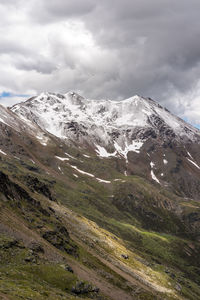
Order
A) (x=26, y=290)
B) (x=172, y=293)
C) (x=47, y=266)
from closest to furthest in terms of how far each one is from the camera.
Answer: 1. (x=26, y=290)
2. (x=47, y=266)
3. (x=172, y=293)

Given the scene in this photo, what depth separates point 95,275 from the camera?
76.3m

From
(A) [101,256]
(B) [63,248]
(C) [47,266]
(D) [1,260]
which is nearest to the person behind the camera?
(D) [1,260]

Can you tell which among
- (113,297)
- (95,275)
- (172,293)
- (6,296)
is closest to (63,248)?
(95,275)

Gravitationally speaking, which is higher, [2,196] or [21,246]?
[2,196]

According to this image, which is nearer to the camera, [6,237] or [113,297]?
[6,237]

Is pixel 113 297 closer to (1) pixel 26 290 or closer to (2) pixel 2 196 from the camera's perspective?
(1) pixel 26 290

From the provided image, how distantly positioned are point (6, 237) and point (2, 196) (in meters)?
28.0

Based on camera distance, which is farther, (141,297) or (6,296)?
(141,297)

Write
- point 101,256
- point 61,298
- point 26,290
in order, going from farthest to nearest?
point 101,256 → point 61,298 → point 26,290

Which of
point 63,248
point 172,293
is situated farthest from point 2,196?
point 172,293

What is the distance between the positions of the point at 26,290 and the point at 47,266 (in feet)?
59.8

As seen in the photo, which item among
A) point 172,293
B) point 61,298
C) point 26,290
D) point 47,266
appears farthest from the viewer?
point 172,293

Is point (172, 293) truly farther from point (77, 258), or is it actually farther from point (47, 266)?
point (47, 266)

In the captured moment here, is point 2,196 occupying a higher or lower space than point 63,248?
higher
